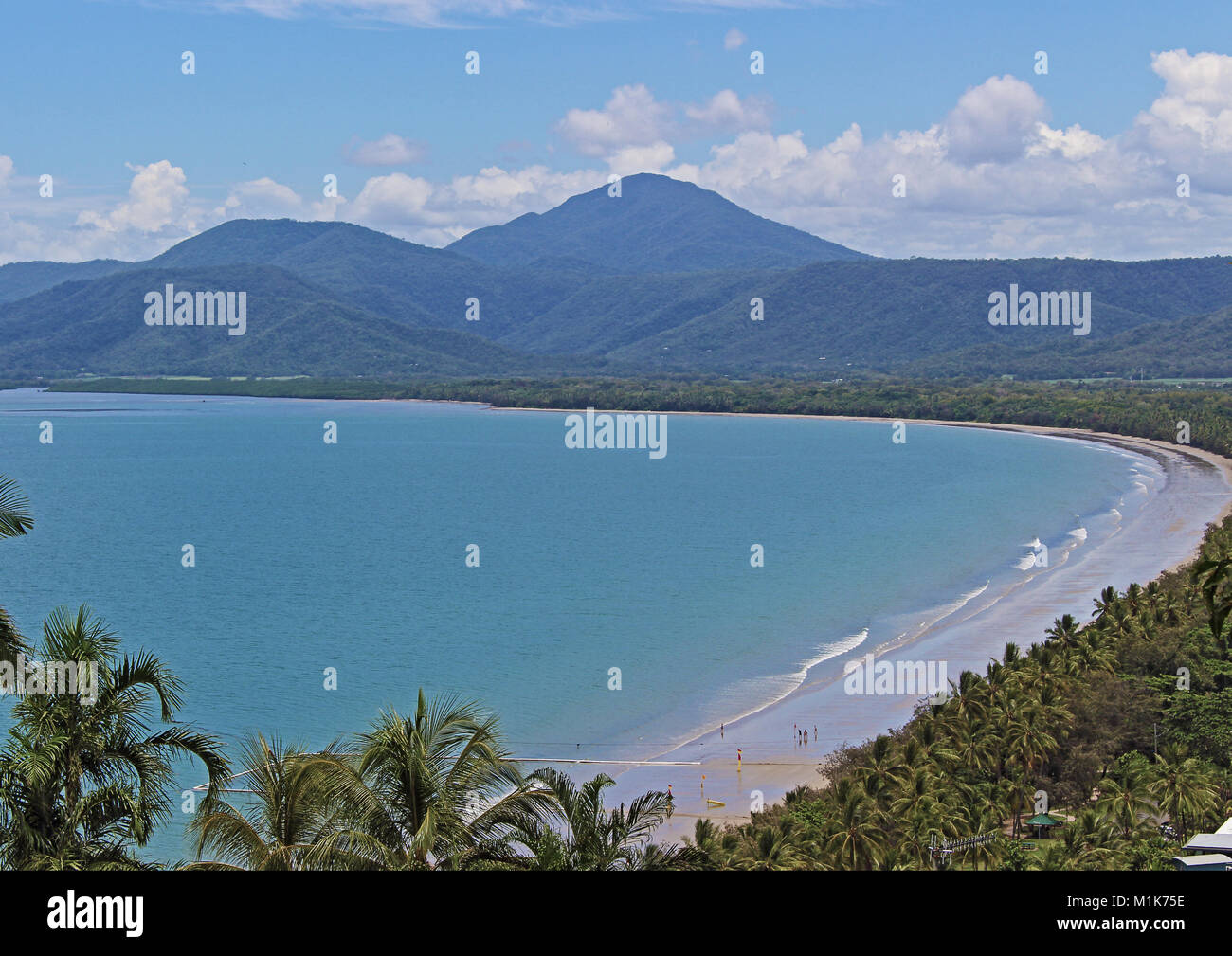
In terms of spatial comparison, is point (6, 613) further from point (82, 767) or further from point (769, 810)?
point (769, 810)

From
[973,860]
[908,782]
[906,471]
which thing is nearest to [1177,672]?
[908,782]

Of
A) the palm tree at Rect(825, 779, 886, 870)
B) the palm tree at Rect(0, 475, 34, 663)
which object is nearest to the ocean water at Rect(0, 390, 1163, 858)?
the palm tree at Rect(825, 779, 886, 870)

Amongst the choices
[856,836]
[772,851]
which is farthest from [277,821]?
[856,836]

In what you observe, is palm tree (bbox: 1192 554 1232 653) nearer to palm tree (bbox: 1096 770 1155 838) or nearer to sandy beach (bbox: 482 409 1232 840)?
palm tree (bbox: 1096 770 1155 838)

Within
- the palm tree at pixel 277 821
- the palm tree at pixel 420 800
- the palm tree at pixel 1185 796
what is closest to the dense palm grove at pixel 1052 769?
the palm tree at pixel 1185 796
